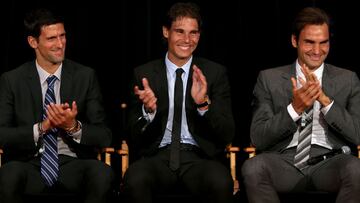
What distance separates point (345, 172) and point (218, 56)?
157 cm

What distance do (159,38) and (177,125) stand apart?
1.09 metres

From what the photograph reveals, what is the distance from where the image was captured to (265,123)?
180 inches

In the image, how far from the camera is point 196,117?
15.6 feet

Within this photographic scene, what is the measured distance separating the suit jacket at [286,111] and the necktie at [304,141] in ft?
0.22

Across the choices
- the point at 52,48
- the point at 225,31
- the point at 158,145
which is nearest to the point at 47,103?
the point at 52,48

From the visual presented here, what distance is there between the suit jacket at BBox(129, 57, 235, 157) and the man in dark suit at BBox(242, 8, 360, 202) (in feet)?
0.57

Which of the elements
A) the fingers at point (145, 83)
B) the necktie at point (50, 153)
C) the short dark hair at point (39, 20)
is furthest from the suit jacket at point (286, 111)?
the short dark hair at point (39, 20)

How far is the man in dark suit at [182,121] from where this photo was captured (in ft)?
14.6

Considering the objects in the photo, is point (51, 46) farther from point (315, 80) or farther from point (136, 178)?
point (315, 80)

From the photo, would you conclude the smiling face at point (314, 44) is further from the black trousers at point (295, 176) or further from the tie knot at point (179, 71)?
the tie knot at point (179, 71)

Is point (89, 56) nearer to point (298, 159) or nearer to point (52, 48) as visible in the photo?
point (52, 48)

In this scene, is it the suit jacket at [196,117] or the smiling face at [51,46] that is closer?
the suit jacket at [196,117]

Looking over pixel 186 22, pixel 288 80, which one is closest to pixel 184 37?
pixel 186 22

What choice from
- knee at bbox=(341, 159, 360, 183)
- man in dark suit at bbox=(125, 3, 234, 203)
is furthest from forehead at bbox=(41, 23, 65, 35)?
knee at bbox=(341, 159, 360, 183)
